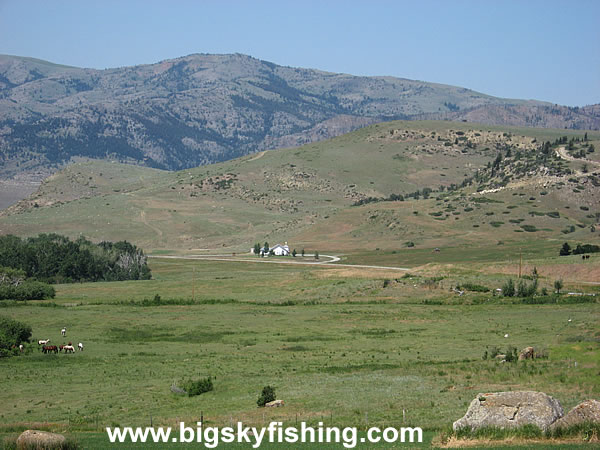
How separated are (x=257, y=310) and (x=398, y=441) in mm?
54490

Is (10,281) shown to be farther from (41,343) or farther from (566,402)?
(566,402)

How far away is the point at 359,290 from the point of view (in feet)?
311

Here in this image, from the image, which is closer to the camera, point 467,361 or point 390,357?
point 467,361

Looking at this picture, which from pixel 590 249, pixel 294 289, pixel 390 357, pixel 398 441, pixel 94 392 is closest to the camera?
pixel 398 441

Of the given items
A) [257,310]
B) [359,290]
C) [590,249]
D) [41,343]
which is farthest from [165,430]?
[590,249]

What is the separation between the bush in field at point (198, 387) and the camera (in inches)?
1629

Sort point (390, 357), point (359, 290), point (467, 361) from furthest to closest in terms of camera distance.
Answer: point (359, 290), point (390, 357), point (467, 361)

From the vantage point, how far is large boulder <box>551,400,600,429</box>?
2697cm

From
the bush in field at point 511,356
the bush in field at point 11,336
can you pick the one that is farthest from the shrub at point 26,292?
the bush in field at point 511,356

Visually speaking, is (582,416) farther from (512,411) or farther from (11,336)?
(11,336)

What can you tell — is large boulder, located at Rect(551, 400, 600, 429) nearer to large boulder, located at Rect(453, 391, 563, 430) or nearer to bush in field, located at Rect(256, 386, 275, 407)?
large boulder, located at Rect(453, 391, 563, 430)

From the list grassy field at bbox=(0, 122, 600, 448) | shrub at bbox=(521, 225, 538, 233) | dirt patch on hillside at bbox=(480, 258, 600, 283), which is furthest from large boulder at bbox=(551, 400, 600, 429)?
shrub at bbox=(521, 225, 538, 233)

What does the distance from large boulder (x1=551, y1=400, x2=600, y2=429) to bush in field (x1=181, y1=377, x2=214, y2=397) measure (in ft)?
66.6

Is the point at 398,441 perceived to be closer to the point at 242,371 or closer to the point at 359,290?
the point at 242,371
